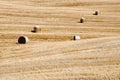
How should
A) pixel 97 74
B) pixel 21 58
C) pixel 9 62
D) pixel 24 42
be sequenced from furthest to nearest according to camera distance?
pixel 24 42 → pixel 21 58 → pixel 9 62 → pixel 97 74

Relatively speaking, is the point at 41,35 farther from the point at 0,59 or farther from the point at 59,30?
the point at 0,59

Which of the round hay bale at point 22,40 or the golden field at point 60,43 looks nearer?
the golden field at point 60,43

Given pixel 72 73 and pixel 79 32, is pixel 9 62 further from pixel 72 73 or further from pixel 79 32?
pixel 79 32

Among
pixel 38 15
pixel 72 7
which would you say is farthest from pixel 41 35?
pixel 72 7

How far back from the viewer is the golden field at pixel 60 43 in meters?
14.4

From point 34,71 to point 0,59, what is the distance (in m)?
4.47

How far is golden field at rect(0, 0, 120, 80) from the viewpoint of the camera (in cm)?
1444

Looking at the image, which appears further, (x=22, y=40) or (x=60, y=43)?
(x=22, y=40)

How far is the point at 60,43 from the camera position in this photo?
2312cm

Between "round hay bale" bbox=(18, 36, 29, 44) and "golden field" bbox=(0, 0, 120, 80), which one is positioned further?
"round hay bale" bbox=(18, 36, 29, 44)

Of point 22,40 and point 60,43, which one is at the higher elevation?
point 22,40

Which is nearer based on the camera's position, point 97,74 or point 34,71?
point 97,74

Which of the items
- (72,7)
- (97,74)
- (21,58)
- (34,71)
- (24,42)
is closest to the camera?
(97,74)

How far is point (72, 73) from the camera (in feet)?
45.9
